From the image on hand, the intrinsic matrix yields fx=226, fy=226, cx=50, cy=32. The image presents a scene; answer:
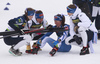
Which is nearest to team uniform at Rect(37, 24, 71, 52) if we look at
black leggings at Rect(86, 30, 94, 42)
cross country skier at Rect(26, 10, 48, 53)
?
cross country skier at Rect(26, 10, 48, 53)

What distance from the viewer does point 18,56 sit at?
4020 millimetres

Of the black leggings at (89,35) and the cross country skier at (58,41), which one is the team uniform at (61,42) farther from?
the black leggings at (89,35)

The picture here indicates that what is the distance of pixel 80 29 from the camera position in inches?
156

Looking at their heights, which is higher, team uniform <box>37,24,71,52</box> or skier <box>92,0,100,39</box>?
skier <box>92,0,100,39</box>

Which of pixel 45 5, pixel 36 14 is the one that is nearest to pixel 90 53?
pixel 36 14

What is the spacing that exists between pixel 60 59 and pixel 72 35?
1.76ft

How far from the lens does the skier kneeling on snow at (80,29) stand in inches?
156

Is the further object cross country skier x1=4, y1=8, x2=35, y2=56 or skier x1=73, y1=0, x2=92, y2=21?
skier x1=73, y1=0, x2=92, y2=21

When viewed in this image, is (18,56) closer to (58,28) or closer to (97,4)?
(58,28)

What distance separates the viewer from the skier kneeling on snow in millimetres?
3951

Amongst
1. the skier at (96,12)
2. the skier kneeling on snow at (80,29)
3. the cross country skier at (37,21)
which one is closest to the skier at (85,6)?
the skier at (96,12)

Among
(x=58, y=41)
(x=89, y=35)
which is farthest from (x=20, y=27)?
(x=89, y=35)

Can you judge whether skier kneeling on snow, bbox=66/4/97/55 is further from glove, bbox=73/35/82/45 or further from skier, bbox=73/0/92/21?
skier, bbox=73/0/92/21

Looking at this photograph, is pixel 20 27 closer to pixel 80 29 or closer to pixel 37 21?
pixel 37 21
